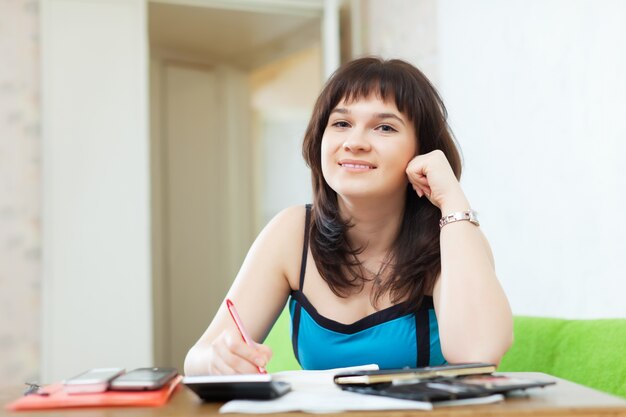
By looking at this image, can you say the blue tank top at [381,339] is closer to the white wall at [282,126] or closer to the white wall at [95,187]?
the white wall at [95,187]

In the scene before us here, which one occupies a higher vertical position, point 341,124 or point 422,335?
point 341,124

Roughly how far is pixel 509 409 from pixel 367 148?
2.76 ft

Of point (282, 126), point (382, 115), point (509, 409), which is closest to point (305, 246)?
point (382, 115)

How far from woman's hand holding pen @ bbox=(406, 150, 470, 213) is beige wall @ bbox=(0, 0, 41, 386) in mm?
2618

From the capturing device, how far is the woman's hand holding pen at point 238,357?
3.73 feet

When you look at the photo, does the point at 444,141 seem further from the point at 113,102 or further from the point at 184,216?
the point at 184,216

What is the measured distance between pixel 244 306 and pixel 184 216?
11.5ft

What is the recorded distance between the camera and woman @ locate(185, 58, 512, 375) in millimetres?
1605

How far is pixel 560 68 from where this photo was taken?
8.00 feet

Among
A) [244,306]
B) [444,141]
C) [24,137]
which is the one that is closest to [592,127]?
[444,141]

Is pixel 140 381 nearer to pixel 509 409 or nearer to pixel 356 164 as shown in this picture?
pixel 509 409

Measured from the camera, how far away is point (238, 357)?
114 cm

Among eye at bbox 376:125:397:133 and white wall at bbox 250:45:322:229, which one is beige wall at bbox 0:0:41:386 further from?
eye at bbox 376:125:397:133

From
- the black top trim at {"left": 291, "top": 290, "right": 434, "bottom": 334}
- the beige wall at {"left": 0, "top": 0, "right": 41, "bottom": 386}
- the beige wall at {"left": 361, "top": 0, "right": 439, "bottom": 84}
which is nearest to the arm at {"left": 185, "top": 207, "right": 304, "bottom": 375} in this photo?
the black top trim at {"left": 291, "top": 290, "right": 434, "bottom": 334}
